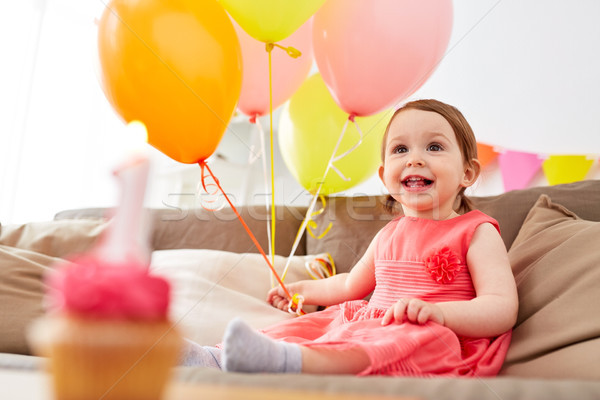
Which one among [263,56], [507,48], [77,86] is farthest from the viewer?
[77,86]

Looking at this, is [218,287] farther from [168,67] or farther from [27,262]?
[168,67]

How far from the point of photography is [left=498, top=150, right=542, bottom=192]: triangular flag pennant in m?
1.92

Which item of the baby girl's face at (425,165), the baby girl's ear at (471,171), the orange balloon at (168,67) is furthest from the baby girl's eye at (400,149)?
the orange balloon at (168,67)

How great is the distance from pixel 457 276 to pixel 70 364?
0.88m

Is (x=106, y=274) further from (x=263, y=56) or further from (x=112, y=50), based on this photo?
(x=263, y=56)

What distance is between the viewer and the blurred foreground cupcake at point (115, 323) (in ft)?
0.82

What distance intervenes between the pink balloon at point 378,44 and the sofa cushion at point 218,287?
1.87 feet

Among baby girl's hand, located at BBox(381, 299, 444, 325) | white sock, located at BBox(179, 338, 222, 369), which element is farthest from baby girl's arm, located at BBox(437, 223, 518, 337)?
white sock, located at BBox(179, 338, 222, 369)

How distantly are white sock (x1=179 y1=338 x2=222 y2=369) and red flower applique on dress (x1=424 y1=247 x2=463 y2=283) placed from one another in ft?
1.53

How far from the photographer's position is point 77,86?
2.95 m

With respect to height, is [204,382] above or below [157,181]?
below

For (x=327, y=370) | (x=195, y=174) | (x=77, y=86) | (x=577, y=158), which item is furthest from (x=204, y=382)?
(x=195, y=174)


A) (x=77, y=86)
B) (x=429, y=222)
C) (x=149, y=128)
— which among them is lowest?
(x=429, y=222)

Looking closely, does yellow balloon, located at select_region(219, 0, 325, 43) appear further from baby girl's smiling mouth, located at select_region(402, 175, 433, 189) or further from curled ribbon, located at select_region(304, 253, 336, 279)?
curled ribbon, located at select_region(304, 253, 336, 279)
